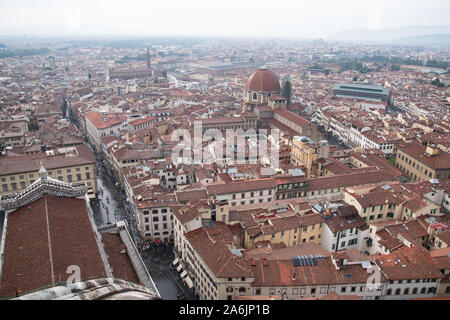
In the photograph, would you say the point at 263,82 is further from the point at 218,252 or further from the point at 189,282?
the point at 218,252

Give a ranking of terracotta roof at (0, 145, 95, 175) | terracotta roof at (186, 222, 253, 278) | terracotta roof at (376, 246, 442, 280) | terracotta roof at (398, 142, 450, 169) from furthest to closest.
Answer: terracotta roof at (398, 142, 450, 169) → terracotta roof at (0, 145, 95, 175) → terracotta roof at (376, 246, 442, 280) → terracotta roof at (186, 222, 253, 278)

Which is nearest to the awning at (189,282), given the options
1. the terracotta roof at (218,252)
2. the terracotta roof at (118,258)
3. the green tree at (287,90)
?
the terracotta roof at (218,252)

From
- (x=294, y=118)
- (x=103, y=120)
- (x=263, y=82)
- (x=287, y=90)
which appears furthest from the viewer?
(x=287, y=90)

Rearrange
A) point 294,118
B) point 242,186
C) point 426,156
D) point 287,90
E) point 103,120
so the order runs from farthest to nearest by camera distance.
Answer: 1. point 287,90
2. point 294,118
3. point 103,120
4. point 426,156
5. point 242,186

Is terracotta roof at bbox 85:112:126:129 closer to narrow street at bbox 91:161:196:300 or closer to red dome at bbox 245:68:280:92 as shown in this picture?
narrow street at bbox 91:161:196:300

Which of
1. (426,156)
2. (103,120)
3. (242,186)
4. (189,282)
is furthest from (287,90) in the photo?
(189,282)

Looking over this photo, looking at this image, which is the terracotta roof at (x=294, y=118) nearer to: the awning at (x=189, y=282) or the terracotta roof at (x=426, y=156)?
the terracotta roof at (x=426, y=156)

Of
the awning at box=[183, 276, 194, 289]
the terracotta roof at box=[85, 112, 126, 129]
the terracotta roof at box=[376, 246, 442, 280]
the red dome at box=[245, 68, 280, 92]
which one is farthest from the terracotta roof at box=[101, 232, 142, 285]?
the red dome at box=[245, 68, 280, 92]

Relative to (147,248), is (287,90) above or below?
above

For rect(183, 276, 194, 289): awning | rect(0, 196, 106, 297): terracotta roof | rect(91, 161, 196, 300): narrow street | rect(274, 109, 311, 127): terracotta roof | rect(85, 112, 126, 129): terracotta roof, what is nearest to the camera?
rect(0, 196, 106, 297): terracotta roof
